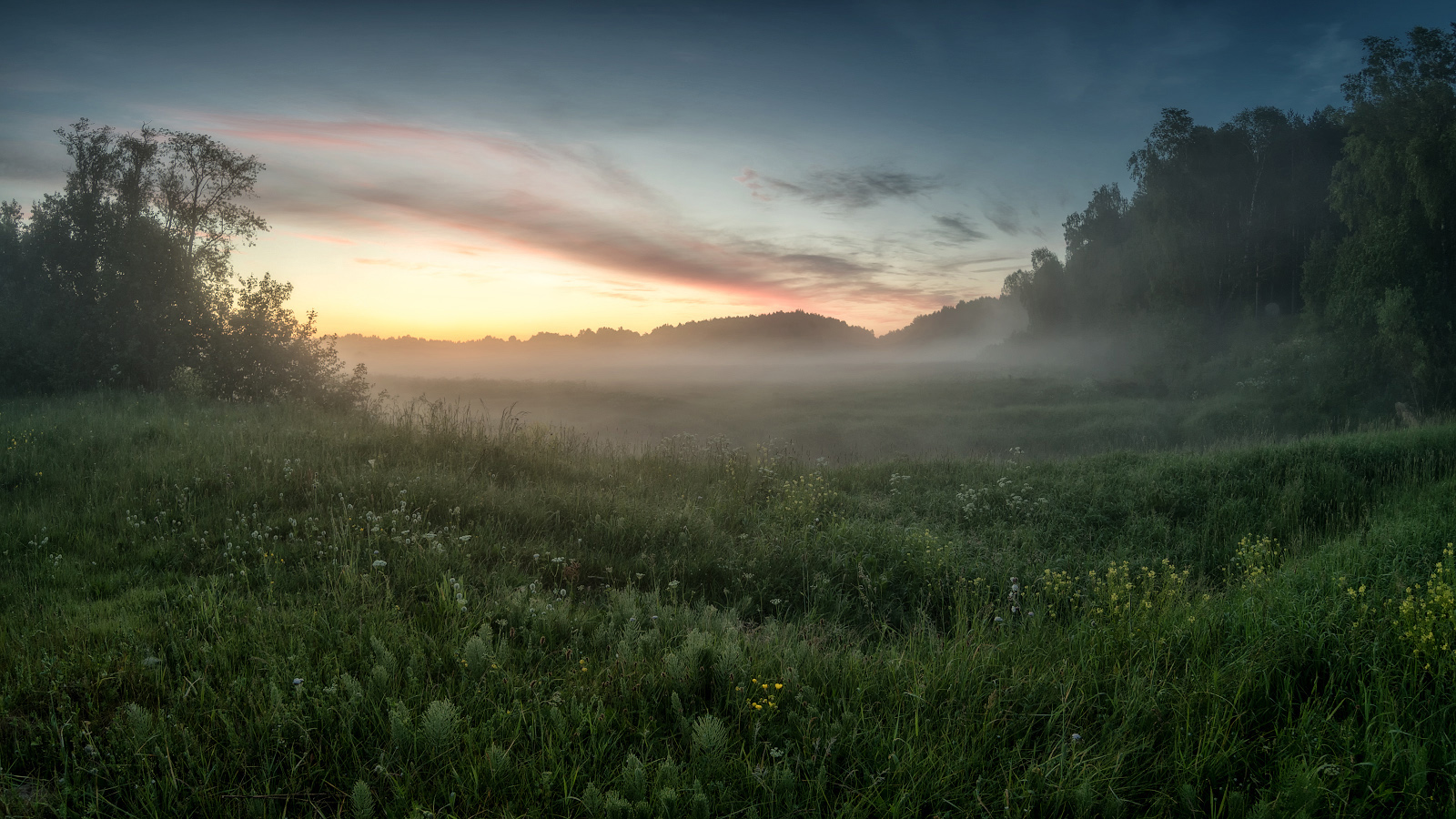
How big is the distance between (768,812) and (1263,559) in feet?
23.9

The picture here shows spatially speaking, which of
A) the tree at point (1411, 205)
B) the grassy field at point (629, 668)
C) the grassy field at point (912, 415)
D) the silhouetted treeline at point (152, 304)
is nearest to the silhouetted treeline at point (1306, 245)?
the tree at point (1411, 205)

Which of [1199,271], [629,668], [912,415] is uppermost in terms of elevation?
[1199,271]


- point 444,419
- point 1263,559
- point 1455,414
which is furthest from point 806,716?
point 1455,414

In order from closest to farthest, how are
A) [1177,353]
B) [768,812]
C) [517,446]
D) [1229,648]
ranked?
[768,812], [1229,648], [517,446], [1177,353]

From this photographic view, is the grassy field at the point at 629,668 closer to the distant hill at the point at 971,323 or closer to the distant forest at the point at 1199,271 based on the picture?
the distant forest at the point at 1199,271

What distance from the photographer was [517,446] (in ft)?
34.2

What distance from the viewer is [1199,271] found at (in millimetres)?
41531

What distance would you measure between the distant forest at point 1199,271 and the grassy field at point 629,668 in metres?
15.4

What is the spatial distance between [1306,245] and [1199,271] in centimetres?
625

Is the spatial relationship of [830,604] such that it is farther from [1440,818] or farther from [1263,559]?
[1263,559]

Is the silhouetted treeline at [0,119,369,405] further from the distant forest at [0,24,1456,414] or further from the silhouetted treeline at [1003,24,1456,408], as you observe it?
the silhouetted treeline at [1003,24,1456,408]

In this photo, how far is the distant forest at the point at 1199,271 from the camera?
66.7ft

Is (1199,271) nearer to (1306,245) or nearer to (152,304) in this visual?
(1306,245)

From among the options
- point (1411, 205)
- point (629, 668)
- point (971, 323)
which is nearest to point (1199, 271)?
point (1411, 205)
